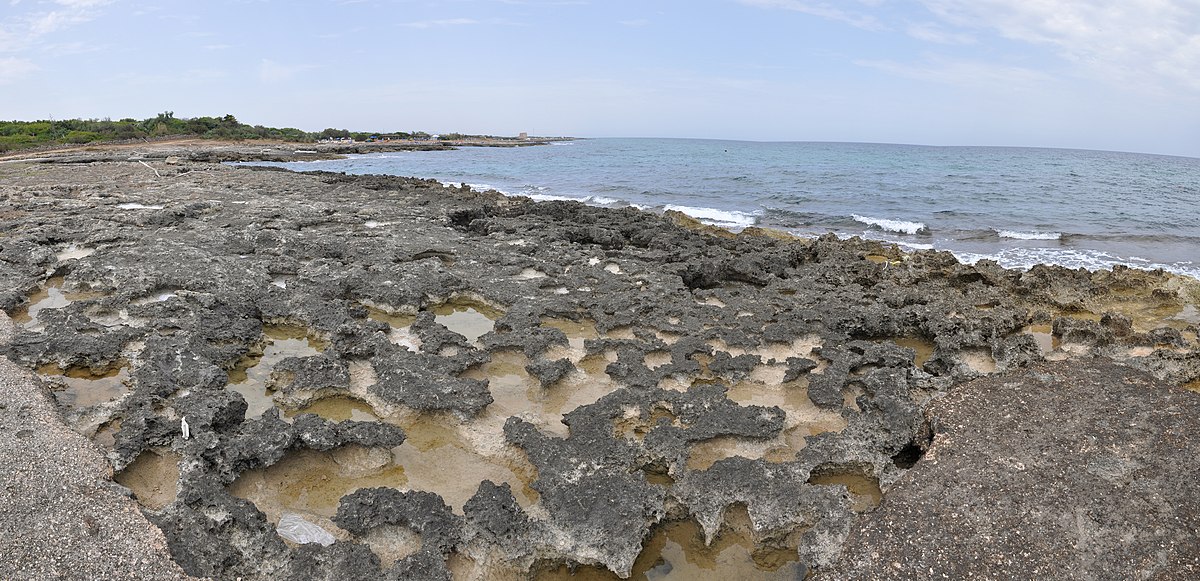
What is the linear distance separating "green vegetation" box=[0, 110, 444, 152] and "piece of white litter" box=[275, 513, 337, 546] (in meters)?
52.8

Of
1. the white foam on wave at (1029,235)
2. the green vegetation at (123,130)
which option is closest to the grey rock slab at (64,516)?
the white foam on wave at (1029,235)

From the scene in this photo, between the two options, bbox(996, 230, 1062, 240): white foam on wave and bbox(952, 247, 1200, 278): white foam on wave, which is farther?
bbox(996, 230, 1062, 240): white foam on wave

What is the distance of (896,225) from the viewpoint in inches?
794

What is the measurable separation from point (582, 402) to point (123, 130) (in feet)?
210

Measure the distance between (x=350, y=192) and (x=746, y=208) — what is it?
14.7m

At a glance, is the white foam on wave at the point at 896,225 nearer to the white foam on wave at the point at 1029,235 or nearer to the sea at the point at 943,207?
the sea at the point at 943,207

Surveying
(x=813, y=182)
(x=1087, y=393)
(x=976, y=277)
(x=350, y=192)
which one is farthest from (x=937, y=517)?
(x=813, y=182)

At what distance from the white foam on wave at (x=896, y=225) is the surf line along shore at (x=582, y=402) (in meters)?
8.18

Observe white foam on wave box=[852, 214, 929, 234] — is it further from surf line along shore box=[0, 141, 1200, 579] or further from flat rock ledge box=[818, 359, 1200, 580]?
flat rock ledge box=[818, 359, 1200, 580]

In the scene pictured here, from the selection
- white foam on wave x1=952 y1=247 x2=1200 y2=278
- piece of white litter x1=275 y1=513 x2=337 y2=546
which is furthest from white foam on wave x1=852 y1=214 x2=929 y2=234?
piece of white litter x1=275 y1=513 x2=337 y2=546

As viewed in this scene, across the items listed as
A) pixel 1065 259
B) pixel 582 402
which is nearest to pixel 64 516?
pixel 582 402

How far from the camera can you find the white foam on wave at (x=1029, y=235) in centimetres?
1858

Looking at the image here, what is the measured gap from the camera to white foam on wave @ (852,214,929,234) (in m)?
19.5

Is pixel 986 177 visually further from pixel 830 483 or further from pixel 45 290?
pixel 45 290
